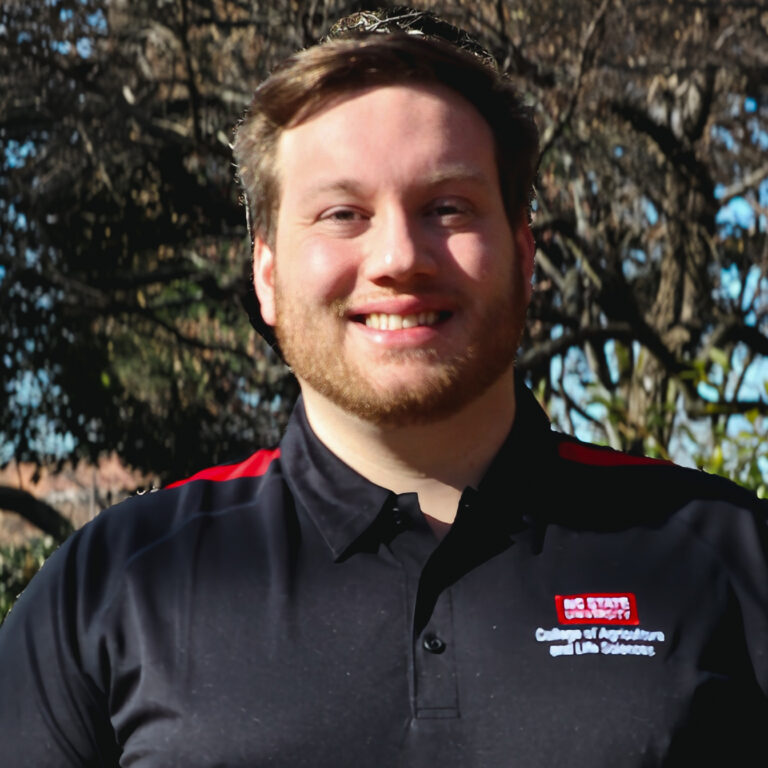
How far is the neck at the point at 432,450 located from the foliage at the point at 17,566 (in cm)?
631

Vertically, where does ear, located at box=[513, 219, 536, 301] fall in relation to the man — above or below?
above

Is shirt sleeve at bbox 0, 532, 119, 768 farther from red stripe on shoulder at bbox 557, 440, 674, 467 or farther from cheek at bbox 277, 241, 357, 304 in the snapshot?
red stripe on shoulder at bbox 557, 440, 674, 467

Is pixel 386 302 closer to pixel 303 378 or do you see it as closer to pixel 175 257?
pixel 303 378

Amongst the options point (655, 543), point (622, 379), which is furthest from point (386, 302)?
point (622, 379)

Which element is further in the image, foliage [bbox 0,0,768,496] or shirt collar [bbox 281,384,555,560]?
foliage [bbox 0,0,768,496]

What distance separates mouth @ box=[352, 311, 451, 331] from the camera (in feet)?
6.44

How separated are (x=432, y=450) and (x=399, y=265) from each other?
348 millimetres

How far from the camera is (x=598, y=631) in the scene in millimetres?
1843

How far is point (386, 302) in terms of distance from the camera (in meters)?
1.95

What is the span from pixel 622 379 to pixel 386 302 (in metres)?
8.98

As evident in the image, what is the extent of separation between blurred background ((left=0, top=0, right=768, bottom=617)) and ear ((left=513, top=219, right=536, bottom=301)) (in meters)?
4.77

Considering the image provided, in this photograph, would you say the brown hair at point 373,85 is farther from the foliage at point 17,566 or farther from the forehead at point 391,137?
the foliage at point 17,566

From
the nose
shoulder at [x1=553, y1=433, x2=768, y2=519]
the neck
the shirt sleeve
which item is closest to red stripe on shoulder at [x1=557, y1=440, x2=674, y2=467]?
shoulder at [x1=553, y1=433, x2=768, y2=519]

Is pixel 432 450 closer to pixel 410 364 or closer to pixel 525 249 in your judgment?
pixel 410 364
